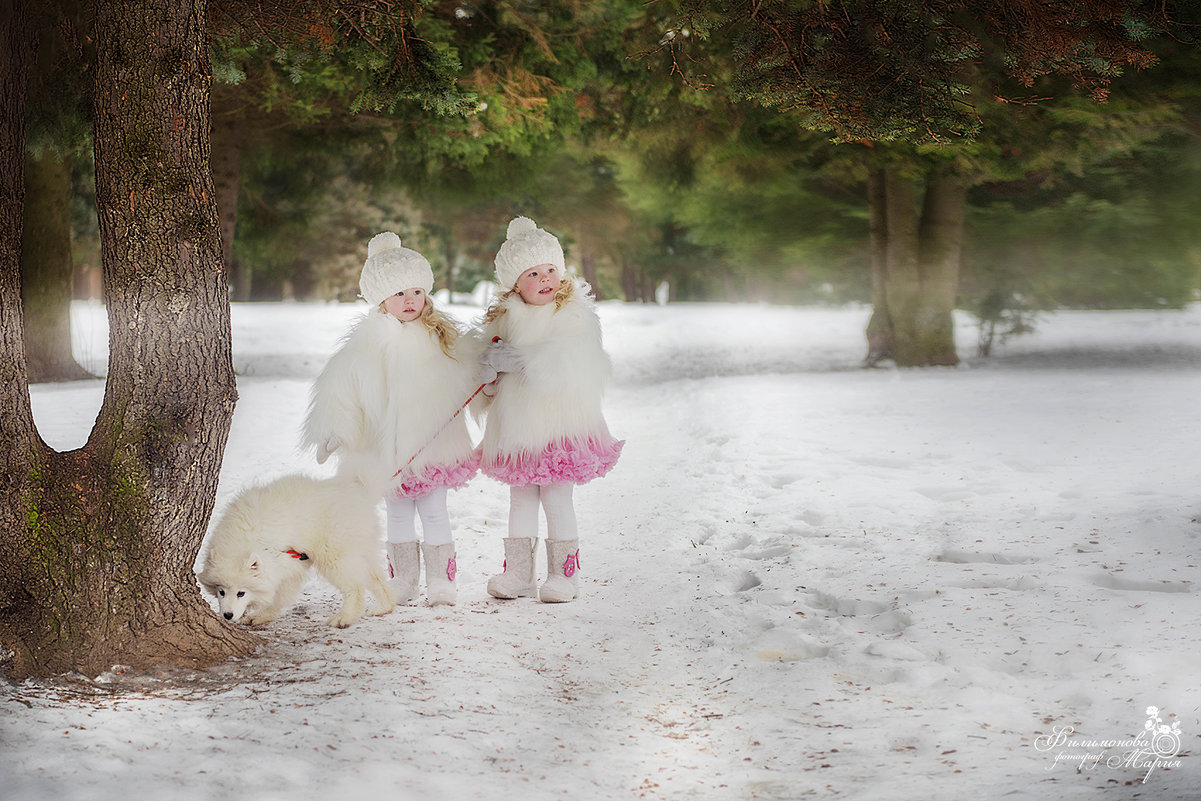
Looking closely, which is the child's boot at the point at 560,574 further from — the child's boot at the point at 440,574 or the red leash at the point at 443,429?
the red leash at the point at 443,429

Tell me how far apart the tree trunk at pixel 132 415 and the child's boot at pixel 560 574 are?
184 centimetres

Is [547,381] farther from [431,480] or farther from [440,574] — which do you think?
[440,574]

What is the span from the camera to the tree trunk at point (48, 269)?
11695 mm

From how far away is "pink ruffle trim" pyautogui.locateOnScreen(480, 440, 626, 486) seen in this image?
202 inches

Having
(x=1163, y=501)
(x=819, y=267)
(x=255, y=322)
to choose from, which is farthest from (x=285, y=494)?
(x=255, y=322)

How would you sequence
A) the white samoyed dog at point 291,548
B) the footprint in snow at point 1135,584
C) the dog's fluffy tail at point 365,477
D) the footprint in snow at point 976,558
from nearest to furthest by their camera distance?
the white samoyed dog at point 291,548
the footprint in snow at point 1135,584
the dog's fluffy tail at point 365,477
the footprint in snow at point 976,558

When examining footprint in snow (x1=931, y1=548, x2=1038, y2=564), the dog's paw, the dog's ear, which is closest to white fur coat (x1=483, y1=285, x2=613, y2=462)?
the dog's paw

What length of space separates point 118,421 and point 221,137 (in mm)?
9454

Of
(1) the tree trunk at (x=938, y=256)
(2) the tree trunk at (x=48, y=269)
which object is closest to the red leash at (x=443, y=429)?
(2) the tree trunk at (x=48, y=269)

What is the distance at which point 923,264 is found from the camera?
48.3 feet

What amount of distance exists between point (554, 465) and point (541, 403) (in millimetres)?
330

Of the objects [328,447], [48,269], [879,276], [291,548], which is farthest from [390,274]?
[879,276]

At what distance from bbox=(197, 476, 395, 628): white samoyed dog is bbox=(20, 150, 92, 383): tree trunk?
8483 mm

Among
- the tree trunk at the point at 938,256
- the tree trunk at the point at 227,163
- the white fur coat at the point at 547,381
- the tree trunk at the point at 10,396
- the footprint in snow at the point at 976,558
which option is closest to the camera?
the tree trunk at the point at 10,396
